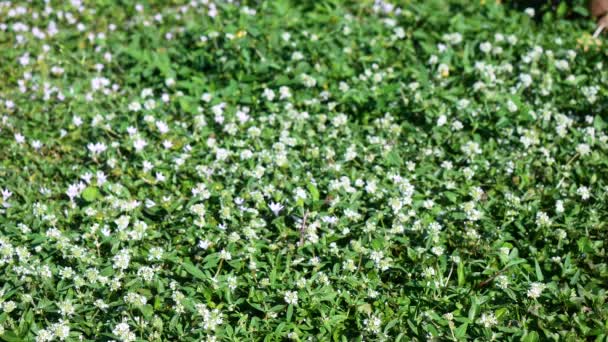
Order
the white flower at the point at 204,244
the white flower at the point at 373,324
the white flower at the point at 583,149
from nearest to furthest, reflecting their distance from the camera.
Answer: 1. the white flower at the point at 373,324
2. the white flower at the point at 204,244
3. the white flower at the point at 583,149

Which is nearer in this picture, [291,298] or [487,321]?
[487,321]

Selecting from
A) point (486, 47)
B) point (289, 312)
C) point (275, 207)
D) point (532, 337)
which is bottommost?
point (532, 337)

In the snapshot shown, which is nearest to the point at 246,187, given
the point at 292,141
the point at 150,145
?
the point at 292,141

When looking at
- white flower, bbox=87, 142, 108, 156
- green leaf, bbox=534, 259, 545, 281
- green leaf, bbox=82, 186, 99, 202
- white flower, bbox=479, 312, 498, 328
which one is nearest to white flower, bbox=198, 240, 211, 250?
green leaf, bbox=82, 186, 99, 202

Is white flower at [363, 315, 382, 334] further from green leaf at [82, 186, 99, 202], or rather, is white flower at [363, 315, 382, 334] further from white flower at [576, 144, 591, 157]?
white flower at [576, 144, 591, 157]

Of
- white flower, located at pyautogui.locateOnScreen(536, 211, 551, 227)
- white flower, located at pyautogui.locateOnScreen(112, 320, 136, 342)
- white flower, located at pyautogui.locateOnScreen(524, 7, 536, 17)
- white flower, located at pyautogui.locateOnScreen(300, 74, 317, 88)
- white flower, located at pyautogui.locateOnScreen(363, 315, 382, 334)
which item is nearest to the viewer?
white flower, located at pyautogui.locateOnScreen(112, 320, 136, 342)

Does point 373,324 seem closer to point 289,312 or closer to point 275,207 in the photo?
point 289,312

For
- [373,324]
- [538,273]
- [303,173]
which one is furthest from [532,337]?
[303,173]

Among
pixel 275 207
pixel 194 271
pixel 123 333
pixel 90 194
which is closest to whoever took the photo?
pixel 123 333

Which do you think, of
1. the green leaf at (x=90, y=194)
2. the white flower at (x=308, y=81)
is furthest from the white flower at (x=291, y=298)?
the white flower at (x=308, y=81)

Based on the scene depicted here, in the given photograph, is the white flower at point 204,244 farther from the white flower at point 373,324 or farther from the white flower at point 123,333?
the white flower at point 373,324
